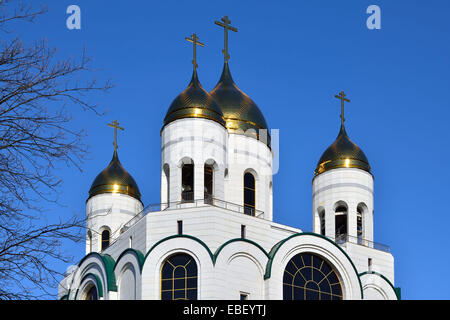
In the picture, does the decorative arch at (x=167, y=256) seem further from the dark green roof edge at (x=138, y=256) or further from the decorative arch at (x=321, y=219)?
the decorative arch at (x=321, y=219)

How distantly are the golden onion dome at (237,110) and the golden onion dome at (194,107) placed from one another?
1968 mm

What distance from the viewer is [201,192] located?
97.7 ft

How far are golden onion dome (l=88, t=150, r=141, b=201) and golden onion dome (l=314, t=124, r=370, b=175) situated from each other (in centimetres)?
780

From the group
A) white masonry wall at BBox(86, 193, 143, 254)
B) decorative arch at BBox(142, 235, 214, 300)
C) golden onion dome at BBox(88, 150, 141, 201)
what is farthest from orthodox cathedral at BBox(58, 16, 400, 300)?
golden onion dome at BBox(88, 150, 141, 201)

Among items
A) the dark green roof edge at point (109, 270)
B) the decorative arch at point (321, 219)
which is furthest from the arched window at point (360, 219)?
the dark green roof edge at point (109, 270)

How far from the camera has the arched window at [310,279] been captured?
28.8 m

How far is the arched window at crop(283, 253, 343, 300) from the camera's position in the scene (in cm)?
2877

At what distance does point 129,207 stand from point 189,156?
25.9ft

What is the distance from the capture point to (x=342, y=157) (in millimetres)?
33969

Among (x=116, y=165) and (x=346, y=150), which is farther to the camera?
(x=116, y=165)

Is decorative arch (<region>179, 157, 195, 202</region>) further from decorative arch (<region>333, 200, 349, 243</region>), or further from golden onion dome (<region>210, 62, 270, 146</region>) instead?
decorative arch (<region>333, 200, 349, 243</region>)

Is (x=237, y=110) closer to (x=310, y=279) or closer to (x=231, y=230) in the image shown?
(x=231, y=230)
